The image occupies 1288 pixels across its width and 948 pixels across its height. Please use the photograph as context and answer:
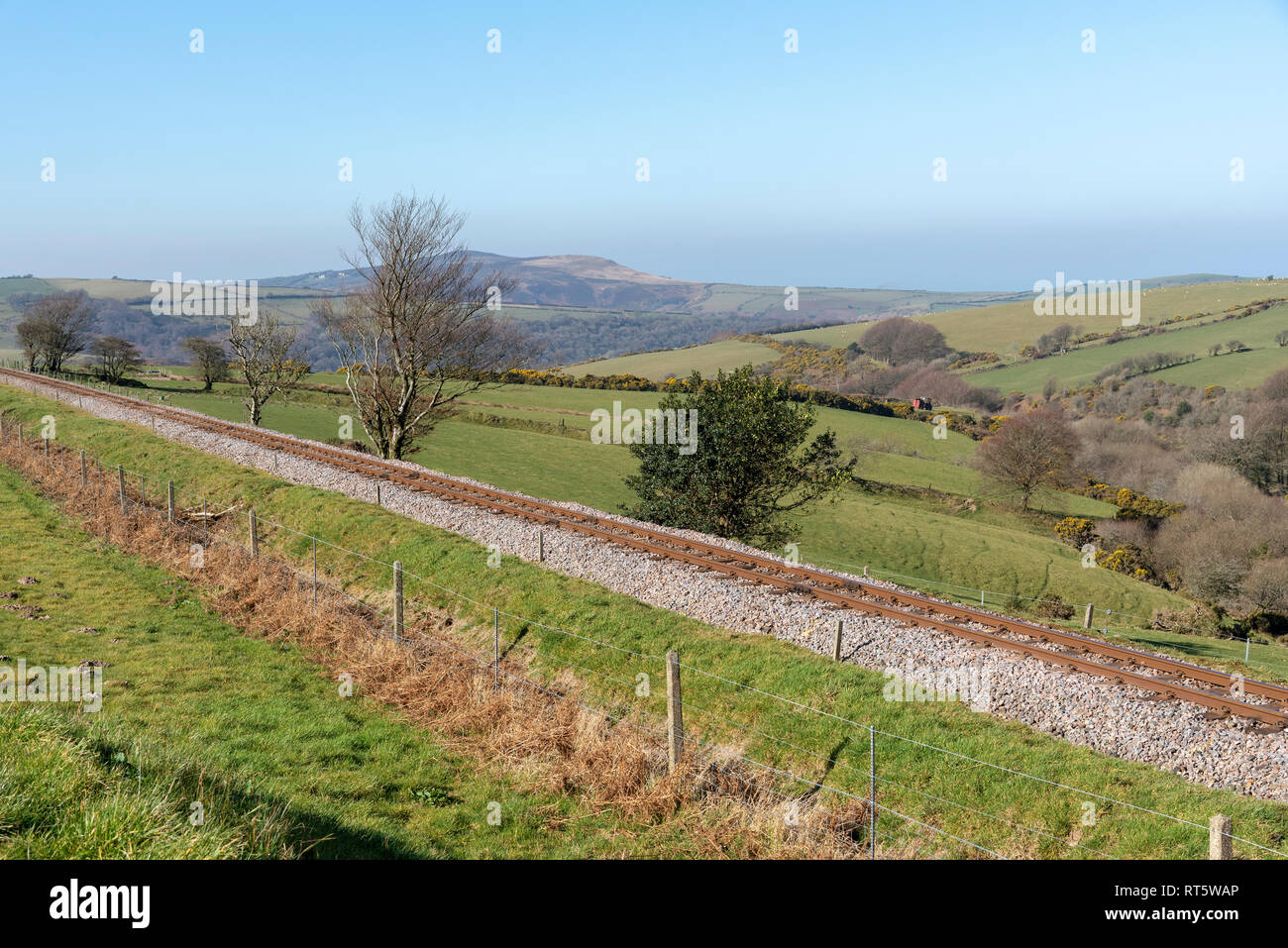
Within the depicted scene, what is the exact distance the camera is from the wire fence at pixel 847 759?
9141mm

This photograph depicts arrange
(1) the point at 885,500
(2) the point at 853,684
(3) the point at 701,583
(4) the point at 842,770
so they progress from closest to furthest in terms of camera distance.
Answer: (4) the point at 842,770 → (2) the point at 853,684 → (3) the point at 701,583 → (1) the point at 885,500

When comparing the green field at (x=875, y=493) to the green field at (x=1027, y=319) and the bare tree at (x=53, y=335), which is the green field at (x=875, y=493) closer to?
the bare tree at (x=53, y=335)

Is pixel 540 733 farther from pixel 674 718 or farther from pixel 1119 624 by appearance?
pixel 1119 624

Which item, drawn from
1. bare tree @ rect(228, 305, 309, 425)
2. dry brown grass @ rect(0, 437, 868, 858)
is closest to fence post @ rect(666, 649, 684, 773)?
dry brown grass @ rect(0, 437, 868, 858)

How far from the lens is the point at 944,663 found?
13.5m

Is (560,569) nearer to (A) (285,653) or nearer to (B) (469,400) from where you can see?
(A) (285,653)

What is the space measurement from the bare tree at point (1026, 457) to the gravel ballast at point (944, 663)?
1862 inches

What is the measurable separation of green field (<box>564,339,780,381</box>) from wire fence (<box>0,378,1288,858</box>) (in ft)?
298

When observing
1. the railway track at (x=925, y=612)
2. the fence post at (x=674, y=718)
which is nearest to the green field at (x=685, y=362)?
the railway track at (x=925, y=612)

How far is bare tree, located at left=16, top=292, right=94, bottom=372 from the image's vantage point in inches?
2945

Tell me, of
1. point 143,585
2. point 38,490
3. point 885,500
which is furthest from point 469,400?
point 143,585

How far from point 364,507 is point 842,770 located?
55.0 ft

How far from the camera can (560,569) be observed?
18828 millimetres

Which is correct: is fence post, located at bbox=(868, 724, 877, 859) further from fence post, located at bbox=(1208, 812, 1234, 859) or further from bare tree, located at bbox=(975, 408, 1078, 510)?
bare tree, located at bbox=(975, 408, 1078, 510)
